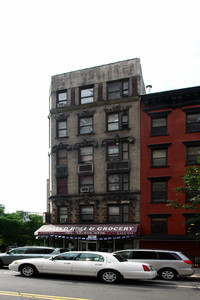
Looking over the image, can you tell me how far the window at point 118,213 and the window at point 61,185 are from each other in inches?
192

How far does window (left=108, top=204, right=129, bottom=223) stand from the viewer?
2743cm

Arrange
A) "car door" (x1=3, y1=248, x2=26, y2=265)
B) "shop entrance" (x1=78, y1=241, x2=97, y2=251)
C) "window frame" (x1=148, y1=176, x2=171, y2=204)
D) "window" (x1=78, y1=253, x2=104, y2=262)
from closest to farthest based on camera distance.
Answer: "window" (x1=78, y1=253, x2=104, y2=262) < "car door" (x1=3, y1=248, x2=26, y2=265) < "window frame" (x1=148, y1=176, x2=171, y2=204) < "shop entrance" (x1=78, y1=241, x2=97, y2=251)

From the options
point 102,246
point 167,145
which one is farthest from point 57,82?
point 102,246

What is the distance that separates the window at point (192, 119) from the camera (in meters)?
26.5

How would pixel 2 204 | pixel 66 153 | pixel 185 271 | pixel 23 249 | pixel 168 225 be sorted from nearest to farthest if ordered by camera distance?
pixel 185 271, pixel 23 249, pixel 168 225, pixel 66 153, pixel 2 204

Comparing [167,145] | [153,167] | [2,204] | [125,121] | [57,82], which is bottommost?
[2,204]

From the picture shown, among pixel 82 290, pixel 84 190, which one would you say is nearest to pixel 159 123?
pixel 84 190

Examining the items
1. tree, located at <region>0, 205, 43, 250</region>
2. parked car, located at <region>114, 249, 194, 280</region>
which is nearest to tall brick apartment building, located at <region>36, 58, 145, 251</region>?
parked car, located at <region>114, 249, 194, 280</region>

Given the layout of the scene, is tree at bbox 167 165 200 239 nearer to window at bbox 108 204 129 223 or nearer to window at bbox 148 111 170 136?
window at bbox 108 204 129 223

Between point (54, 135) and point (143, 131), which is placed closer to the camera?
point (143, 131)

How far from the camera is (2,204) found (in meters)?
75.7

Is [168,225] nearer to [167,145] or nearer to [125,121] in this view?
[167,145]

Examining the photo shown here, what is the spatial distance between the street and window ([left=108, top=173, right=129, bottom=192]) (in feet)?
45.5

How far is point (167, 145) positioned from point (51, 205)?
488 inches
